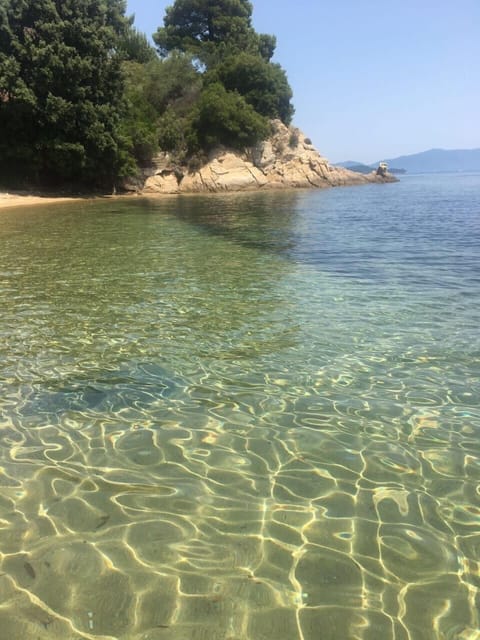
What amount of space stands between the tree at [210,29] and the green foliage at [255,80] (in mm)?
6928

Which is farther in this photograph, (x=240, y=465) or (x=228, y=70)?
(x=228, y=70)

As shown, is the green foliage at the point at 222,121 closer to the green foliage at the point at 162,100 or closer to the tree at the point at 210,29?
the green foliage at the point at 162,100

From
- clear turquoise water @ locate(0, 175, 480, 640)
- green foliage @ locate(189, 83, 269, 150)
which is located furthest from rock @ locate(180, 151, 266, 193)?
clear turquoise water @ locate(0, 175, 480, 640)

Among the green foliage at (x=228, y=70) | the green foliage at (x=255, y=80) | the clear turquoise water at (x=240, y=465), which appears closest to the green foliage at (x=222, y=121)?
the green foliage at (x=228, y=70)

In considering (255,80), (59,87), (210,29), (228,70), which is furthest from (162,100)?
(210,29)

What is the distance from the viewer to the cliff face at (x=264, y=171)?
50375 millimetres

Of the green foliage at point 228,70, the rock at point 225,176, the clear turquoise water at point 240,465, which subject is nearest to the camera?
the clear turquoise water at point 240,465

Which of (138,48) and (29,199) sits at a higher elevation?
(138,48)

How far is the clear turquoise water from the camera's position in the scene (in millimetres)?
2742

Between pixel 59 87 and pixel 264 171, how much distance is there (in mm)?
28377

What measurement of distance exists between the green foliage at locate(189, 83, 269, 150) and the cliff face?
5.70 ft

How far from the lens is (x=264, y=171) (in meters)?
58.1

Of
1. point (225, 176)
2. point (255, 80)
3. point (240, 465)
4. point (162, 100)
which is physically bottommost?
point (240, 465)

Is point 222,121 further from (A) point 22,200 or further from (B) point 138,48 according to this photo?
(A) point 22,200
